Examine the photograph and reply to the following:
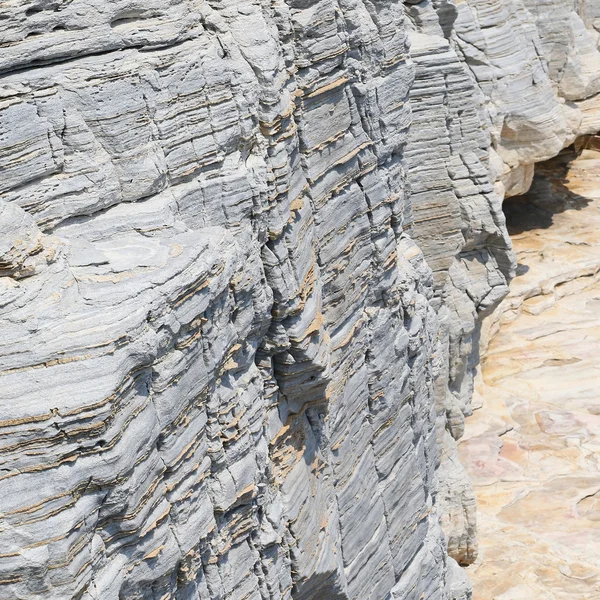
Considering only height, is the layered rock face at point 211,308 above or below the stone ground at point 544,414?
above

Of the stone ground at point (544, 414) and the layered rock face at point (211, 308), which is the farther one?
the stone ground at point (544, 414)

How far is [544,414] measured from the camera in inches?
639

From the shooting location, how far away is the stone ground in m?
13.0

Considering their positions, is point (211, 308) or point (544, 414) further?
point (544, 414)

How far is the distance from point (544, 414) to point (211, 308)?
11915 mm

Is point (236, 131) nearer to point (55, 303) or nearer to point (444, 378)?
point (55, 303)

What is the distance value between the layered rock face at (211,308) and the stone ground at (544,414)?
3.26m

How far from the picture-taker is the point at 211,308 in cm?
537

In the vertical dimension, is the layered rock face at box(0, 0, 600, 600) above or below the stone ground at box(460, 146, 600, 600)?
above

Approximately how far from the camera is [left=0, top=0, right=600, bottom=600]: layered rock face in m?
4.39

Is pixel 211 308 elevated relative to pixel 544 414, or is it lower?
elevated

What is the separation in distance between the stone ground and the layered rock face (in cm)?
326

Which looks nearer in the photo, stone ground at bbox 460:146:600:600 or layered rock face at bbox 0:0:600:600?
layered rock face at bbox 0:0:600:600

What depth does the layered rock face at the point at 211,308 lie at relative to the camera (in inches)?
173
